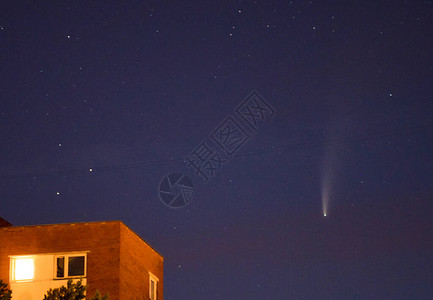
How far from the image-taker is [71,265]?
3066 centimetres

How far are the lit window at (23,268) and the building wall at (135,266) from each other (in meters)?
3.24

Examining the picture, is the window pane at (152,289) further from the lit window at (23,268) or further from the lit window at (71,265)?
the lit window at (23,268)

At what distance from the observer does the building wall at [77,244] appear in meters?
30.4

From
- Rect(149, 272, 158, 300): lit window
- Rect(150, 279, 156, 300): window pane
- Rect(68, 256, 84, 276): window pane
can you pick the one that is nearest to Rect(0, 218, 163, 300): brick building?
Rect(68, 256, 84, 276): window pane

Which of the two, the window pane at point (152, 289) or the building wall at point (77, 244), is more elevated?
the building wall at point (77, 244)

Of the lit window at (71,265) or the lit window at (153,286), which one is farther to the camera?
the lit window at (153,286)

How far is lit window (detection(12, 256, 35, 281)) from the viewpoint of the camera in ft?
99.9

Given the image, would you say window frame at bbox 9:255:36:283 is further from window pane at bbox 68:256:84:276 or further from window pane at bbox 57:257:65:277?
window pane at bbox 68:256:84:276

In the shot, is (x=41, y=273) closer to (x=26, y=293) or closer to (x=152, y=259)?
(x=26, y=293)

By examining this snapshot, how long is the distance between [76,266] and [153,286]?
4.94m

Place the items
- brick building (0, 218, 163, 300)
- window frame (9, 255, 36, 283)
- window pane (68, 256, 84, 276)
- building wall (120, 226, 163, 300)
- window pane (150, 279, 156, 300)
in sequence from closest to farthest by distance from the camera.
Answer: brick building (0, 218, 163, 300), window frame (9, 255, 36, 283), window pane (68, 256, 84, 276), building wall (120, 226, 163, 300), window pane (150, 279, 156, 300)

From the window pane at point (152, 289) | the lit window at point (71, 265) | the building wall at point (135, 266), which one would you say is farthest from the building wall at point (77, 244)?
the window pane at point (152, 289)

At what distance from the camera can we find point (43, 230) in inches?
1216

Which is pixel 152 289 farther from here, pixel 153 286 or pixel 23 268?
pixel 23 268
